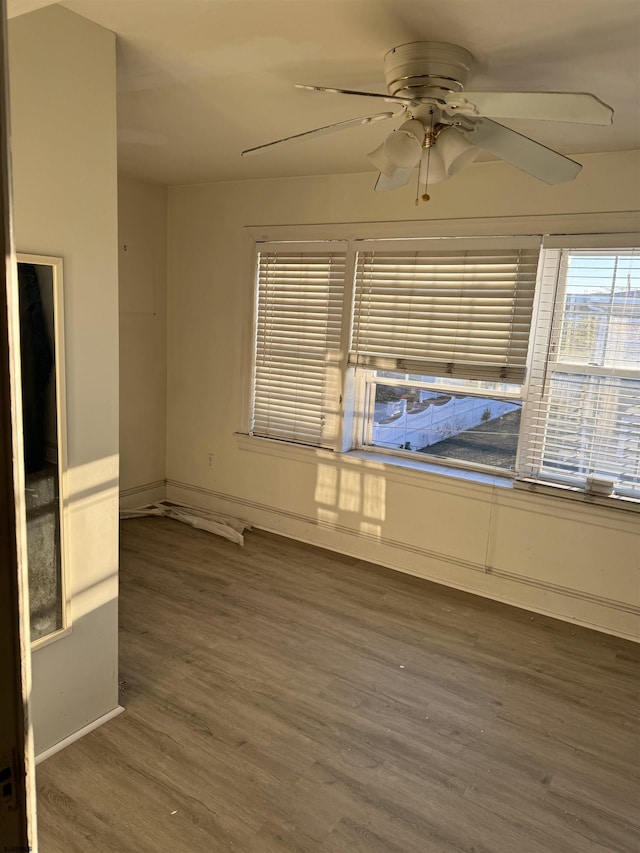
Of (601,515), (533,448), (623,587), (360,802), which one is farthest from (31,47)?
(623,587)

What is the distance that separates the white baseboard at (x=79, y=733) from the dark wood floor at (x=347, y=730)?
32mm

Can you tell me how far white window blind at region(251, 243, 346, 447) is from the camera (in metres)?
4.21

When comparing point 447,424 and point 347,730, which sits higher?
point 447,424

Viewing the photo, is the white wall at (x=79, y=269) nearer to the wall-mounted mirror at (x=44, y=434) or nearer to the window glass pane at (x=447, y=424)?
the wall-mounted mirror at (x=44, y=434)

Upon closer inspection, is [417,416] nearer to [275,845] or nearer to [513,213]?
[513,213]

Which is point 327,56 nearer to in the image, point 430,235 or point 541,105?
point 541,105

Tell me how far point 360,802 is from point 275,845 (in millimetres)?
344

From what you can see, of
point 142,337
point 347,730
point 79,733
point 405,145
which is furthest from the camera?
point 142,337

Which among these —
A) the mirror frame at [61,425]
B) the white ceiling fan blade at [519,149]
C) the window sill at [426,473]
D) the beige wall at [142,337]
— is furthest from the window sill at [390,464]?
the mirror frame at [61,425]

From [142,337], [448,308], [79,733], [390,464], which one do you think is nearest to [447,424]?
[390,464]

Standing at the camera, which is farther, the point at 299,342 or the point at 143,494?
the point at 143,494

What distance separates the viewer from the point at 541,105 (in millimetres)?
1613

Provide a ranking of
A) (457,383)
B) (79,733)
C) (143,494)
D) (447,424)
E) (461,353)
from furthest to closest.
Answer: (143,494) → (447,424) → (457,383) → (461,353) → (79,733)

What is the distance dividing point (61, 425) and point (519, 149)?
70.8 inches
